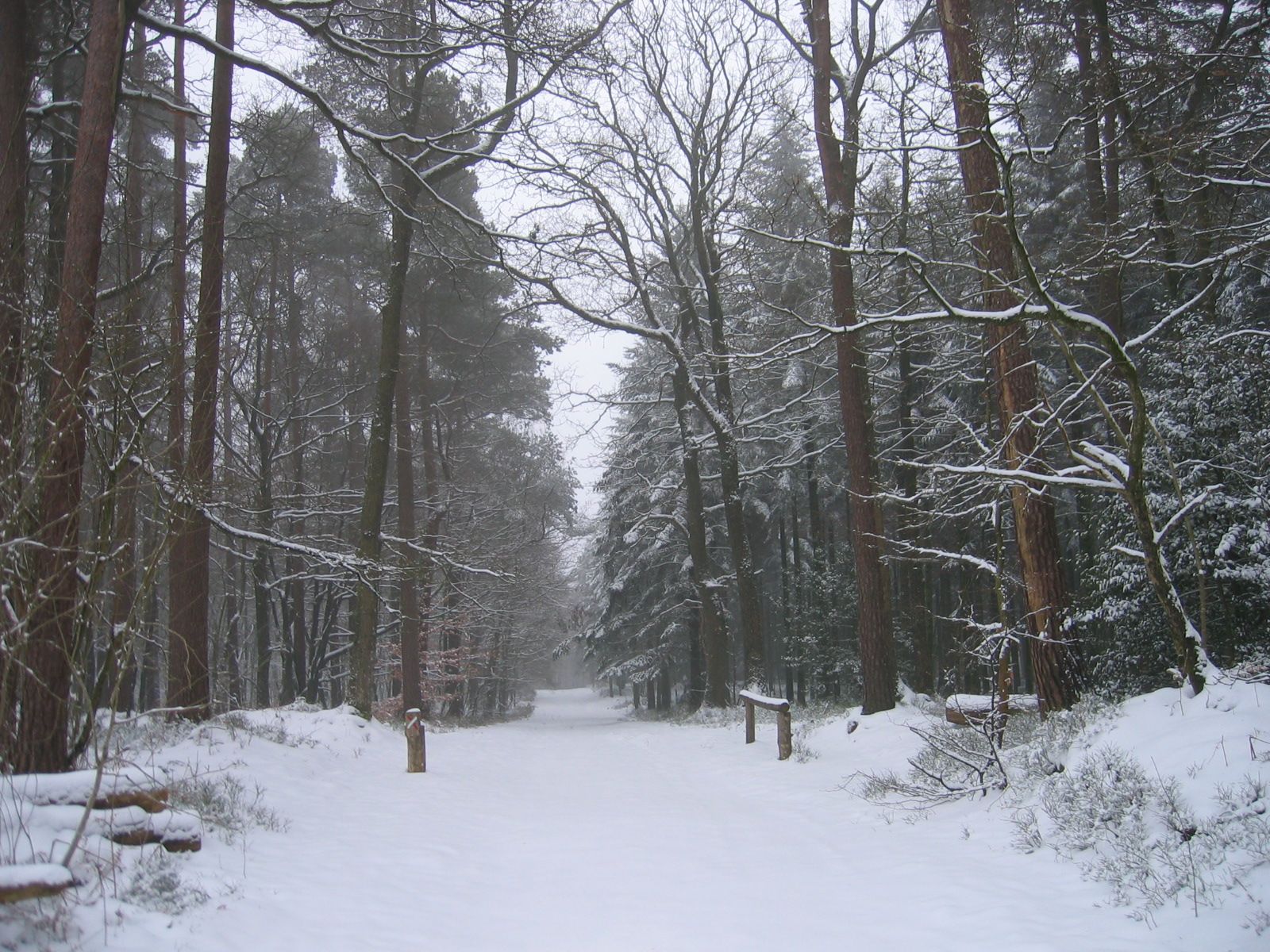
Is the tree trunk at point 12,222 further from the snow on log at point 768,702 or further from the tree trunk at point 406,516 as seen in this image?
the tree trunk at point 406,516

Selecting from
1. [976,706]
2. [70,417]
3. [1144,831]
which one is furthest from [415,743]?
[1144,831]

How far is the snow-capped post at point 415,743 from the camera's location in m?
9.91

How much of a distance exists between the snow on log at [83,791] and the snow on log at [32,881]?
45cm

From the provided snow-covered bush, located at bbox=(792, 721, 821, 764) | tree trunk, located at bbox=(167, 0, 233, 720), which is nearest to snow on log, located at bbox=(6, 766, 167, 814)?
tree trunk, located at bbox=(167, 0, 233, 720)

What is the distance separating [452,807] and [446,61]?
7988 millimetres

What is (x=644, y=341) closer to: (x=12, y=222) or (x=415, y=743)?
(x=415, y=743)

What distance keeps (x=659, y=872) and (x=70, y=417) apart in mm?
4780

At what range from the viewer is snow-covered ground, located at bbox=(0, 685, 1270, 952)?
389 cm

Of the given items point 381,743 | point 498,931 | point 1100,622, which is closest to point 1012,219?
point 498,931

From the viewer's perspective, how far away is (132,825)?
4590 millimetres

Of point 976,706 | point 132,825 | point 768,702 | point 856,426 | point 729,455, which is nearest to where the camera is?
point 132,825

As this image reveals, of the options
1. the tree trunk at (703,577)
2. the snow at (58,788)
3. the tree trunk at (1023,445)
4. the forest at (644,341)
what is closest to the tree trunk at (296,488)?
the forest at (644,341)

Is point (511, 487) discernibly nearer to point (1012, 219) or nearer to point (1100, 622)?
point (1100, 622)

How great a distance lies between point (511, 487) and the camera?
1033 inches
